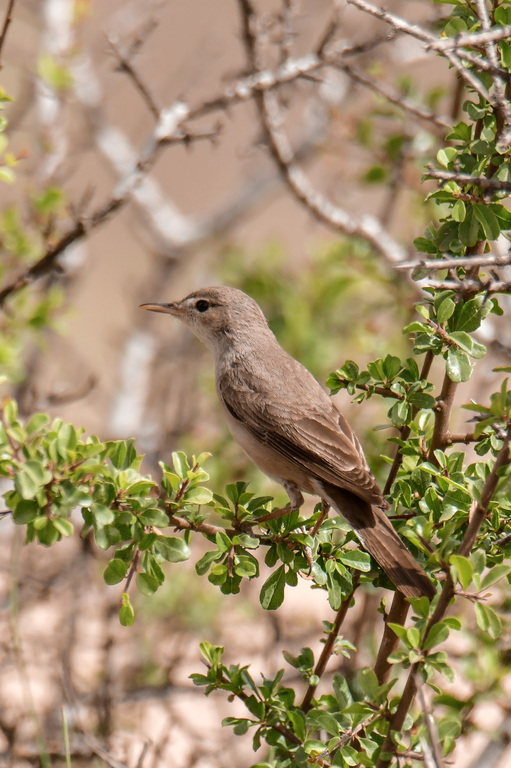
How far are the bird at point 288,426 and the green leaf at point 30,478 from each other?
3.25ft

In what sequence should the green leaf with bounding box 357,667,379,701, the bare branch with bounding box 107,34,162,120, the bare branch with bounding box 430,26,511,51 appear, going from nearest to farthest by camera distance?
1. the bare branch with bounding box 430,26,511,51
2. the green leaf with bounding box 357,667,379,701
3. the bare branch with bounding box 107,34,162,120

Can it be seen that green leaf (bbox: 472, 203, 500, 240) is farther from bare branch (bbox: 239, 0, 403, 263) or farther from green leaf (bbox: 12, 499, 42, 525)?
bare branch (bbox: 239, 0, 403, 263)

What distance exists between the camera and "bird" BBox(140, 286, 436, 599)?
96.0 inches

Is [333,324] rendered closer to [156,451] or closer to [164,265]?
[156,451]

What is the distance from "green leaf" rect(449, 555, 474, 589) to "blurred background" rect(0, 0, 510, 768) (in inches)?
69.1

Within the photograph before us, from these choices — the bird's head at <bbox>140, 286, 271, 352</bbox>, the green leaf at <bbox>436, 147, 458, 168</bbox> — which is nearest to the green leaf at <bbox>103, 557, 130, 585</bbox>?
the green leaf at <bbox>436, 147, 458, 168</bbox>

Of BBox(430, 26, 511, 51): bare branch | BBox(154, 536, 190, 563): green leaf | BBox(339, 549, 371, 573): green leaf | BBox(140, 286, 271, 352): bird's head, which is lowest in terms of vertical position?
BBox(154, 536, 190, 563): green leaf

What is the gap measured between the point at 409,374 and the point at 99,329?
34.8 ft

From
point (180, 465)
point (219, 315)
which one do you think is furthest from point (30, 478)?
point (219, 315)

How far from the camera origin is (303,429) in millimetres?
3389

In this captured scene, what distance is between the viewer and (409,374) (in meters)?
2.36

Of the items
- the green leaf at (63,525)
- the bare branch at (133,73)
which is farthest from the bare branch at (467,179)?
the bare branch at (133,73)

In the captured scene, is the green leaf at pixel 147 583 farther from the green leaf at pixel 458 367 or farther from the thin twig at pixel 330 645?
the green leaf at pixel 458 367

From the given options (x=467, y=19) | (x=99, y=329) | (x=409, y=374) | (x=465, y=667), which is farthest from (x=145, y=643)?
(x=99, y=329)
